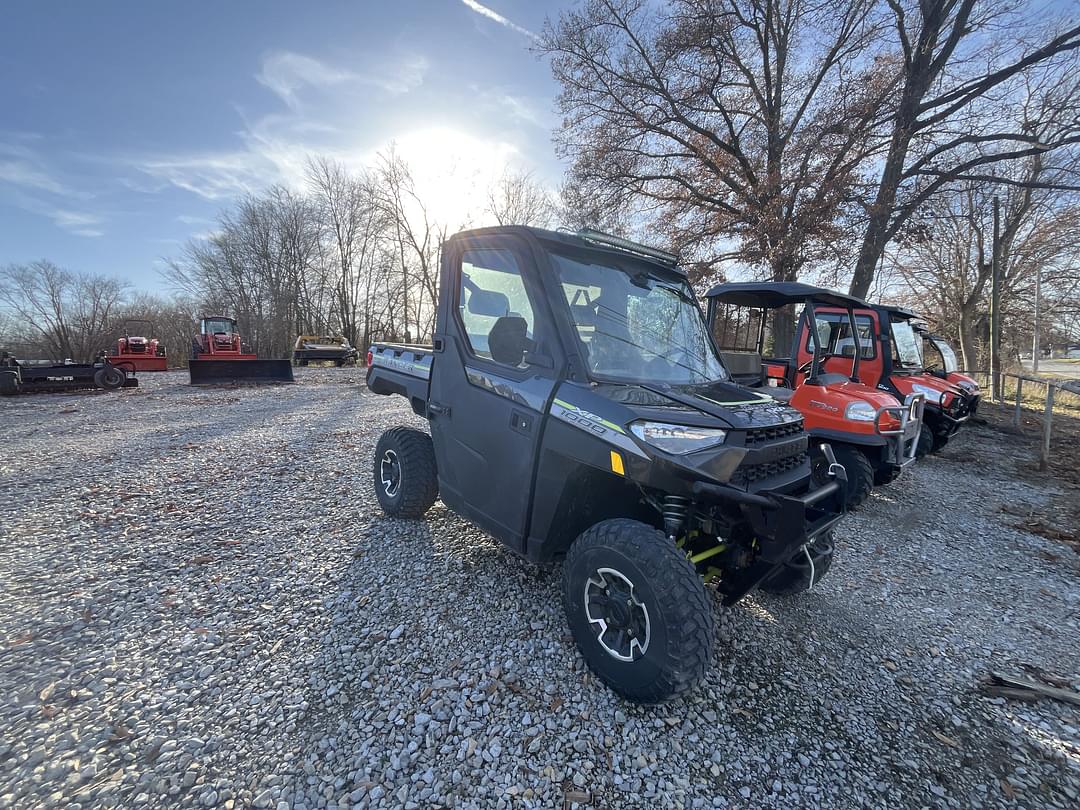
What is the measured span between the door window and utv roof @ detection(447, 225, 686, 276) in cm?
13

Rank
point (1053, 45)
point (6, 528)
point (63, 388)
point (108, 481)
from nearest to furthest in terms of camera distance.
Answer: point (6, 528) → point (108, 481) → point (1053, 45) → point (63, 388)

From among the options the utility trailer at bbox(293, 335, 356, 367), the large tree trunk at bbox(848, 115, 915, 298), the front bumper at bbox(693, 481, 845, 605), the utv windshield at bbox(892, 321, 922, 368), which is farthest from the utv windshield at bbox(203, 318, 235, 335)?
the large tree trunk at bbox(848, 115, 915, 298)

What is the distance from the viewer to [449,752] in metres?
1.82

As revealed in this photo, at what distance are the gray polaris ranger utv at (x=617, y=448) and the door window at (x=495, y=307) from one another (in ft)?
0.04

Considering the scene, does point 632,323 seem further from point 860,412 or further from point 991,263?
point 991,263

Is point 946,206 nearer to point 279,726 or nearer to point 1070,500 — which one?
point 1070,500

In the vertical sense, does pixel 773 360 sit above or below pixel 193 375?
above

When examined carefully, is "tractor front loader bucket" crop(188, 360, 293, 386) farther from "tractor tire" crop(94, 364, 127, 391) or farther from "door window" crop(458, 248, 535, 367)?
"door window" crop(458, 248, 535, 367)

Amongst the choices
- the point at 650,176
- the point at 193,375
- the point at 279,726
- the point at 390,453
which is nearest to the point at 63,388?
the point at 193,375

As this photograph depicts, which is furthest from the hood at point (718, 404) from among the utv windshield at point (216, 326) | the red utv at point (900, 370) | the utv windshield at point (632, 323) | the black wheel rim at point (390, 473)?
the utv windshield at point (216, 326)

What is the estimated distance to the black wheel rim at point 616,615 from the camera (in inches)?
79.2

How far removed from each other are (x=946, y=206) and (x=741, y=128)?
618 cm

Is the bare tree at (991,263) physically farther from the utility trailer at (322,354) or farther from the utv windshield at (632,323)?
the utility trailer at (322,354)

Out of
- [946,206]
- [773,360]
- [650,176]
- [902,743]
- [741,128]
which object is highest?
[741,128]
